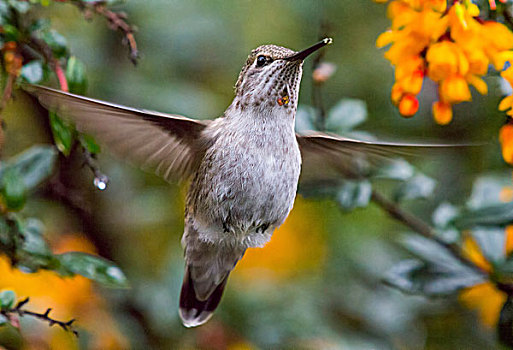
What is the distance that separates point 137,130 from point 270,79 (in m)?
0.29

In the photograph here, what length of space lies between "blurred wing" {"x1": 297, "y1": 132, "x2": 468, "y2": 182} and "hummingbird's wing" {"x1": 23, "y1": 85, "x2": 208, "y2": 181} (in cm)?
26

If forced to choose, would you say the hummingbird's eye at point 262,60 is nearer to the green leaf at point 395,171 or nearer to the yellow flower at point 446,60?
the yellow flower at point 446,60

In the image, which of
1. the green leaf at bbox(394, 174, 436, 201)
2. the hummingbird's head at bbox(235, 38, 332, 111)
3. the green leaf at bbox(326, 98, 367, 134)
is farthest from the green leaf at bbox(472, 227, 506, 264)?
the hummingbird's head at bbox(235, 38, 332, 111)

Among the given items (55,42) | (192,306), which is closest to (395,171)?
(192,306)

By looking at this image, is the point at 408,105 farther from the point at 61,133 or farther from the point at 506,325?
the point at 61,133

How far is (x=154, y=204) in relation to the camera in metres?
2.29

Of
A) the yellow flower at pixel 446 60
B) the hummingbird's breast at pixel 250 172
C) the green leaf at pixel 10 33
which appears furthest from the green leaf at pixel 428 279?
the green leaf at pixel 10 33

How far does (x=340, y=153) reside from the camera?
1.56 m

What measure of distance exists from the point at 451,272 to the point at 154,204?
955 mm

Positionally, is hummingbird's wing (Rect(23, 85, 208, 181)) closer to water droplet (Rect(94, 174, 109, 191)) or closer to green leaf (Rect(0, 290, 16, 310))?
water droplet (Rect(94, 174, 109, 191))

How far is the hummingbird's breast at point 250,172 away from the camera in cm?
145

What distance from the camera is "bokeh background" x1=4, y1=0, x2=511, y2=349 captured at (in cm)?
215

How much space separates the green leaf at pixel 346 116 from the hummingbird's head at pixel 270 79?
397 millimetres

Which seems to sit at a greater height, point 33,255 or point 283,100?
point 283,100
